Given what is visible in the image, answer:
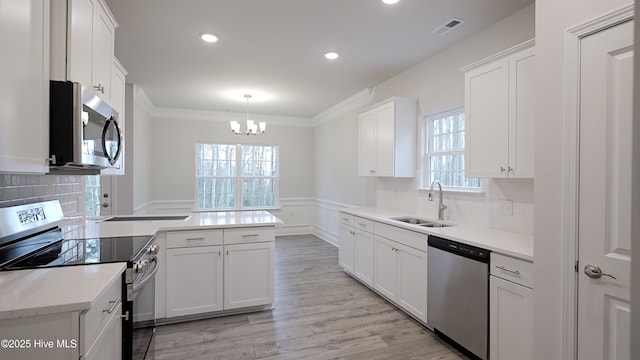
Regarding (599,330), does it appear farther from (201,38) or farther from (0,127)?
(201,38)

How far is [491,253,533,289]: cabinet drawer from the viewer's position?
1875 mm

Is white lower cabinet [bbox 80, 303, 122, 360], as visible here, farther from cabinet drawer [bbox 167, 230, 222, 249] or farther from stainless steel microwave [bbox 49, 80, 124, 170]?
cabinet drawer [bbox 167, 230, 222, 249]

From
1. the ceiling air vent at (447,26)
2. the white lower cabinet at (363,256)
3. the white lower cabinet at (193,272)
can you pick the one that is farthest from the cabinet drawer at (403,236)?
the ceiling air vent at (447,26)

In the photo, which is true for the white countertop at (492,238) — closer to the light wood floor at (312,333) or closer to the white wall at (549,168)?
the white wall at (549,168)

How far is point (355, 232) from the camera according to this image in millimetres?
4004

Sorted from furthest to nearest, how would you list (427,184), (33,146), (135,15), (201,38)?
(427,184), (201,38), (135,15), (33,146)

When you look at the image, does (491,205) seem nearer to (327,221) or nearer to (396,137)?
(396,137)

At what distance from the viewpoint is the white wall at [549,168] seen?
5.15 feet

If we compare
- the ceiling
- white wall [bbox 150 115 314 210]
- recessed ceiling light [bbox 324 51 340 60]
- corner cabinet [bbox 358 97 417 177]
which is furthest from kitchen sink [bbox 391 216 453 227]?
white wall [bbox 150 115 314 210]

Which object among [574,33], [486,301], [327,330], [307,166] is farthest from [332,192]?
[574,33]

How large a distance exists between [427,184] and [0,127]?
3512mm

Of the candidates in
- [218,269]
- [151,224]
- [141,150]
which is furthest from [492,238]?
[141,150]

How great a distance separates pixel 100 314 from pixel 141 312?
2.12 ft

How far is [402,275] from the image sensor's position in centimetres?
305
